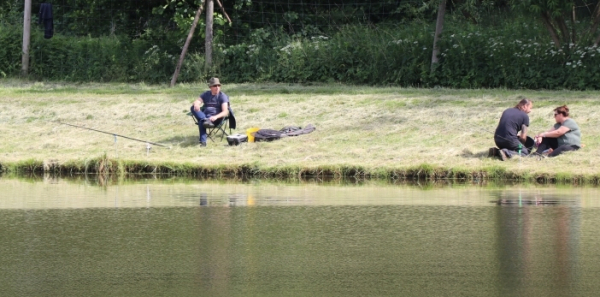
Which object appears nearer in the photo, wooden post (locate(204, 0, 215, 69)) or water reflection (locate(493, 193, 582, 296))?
water reflection (locate(493, 193, 582, 296))

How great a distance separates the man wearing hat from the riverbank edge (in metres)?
1.85

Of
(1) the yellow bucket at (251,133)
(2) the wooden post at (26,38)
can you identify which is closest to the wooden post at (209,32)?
(2) the wooden post at (26,38)

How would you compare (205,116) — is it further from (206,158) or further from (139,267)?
(139,267)

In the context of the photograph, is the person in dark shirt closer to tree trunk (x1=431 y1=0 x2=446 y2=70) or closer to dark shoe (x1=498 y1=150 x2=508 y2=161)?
dark shoe (x1=498 y1=150 x2=508 y2=161)

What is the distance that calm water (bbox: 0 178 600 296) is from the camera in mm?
8180

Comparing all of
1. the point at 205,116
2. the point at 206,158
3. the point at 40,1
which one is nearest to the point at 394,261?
the point at 206,158

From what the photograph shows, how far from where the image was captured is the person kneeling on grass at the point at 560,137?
17125 millimetres

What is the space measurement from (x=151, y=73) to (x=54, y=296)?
21991mm

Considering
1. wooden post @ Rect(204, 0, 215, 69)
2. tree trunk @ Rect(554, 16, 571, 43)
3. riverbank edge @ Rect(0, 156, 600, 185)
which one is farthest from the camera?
wooden post @ Rect(204, 0, 215, 69)

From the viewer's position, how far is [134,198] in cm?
1375

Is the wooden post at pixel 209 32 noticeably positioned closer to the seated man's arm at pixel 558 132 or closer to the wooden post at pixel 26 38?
the wooden post at pixel 26 38

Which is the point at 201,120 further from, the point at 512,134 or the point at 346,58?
the point at 346,58

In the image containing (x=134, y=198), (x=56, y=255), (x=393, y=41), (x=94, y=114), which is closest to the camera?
(x=56, y=255)

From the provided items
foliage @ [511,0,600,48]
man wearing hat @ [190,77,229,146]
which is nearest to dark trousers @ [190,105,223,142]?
man wearing hat @ [190,77,229,146]
